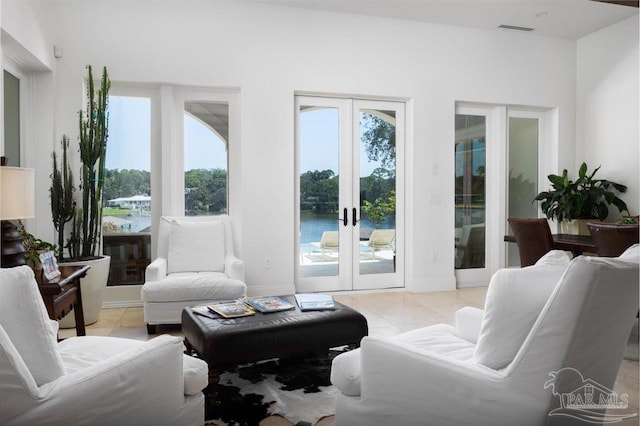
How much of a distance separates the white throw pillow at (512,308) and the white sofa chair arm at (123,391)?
3.75 ft

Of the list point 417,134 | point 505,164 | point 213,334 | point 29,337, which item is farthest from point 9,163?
point 505,164

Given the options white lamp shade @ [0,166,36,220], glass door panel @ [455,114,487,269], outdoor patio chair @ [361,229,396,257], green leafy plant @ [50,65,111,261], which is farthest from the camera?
glass door panel @ [455,114,487,269]

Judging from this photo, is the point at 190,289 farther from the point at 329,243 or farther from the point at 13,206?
the point at 329,243

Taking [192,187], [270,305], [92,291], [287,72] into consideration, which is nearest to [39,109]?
[192,187]

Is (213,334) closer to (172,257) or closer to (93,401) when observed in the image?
(93,401)

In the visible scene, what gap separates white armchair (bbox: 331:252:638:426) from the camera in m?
1.51

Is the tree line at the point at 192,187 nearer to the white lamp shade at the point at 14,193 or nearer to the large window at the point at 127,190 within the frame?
the large window at the point at 127,190

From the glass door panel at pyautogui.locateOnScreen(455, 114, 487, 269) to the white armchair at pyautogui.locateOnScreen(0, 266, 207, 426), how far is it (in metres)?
4.78

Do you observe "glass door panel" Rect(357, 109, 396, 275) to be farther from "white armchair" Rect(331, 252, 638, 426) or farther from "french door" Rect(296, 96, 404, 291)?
"white armchair" Rect(331, 252, 638, 426)

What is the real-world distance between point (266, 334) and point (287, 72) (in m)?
3.32

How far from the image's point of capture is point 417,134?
18.3 ft

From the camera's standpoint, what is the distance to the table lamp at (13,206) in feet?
8.89

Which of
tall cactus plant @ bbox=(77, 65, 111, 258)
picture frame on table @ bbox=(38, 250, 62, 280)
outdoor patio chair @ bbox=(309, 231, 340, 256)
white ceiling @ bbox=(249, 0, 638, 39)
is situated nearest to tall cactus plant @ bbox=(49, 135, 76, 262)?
tall cactus plant @ bbox=(77, 65, 111, 258)

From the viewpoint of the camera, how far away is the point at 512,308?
1655 millimetres
